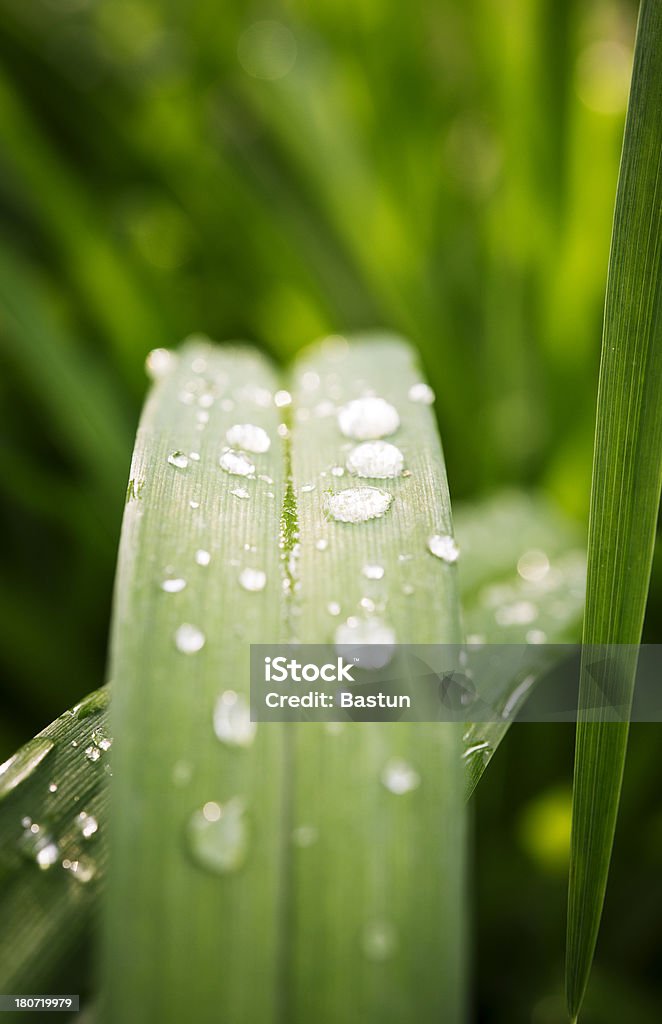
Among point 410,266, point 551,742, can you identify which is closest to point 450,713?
point 551,742

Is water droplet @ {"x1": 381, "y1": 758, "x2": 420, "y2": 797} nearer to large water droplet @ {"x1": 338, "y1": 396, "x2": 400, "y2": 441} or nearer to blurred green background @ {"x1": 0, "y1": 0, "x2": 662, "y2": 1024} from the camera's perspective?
large water droplet @ {"x1": 338, "y1": 396, "x2": 400, "y2": 441}

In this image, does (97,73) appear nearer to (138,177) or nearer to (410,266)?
(138,177)

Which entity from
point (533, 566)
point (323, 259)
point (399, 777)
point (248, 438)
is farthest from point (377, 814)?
point (323, 259)

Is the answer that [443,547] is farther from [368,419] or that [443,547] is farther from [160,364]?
[160,364]

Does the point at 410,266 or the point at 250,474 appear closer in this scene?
the point at 250,474

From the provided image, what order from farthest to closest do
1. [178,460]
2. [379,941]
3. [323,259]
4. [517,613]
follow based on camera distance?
1. [323,259]
2. [517,613]
3. [178,460]
4. [379,941]

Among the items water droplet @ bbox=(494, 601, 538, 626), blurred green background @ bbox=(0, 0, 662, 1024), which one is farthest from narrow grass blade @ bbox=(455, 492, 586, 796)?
blurred green background @ bbox=(0, 0, 662, 1024)
